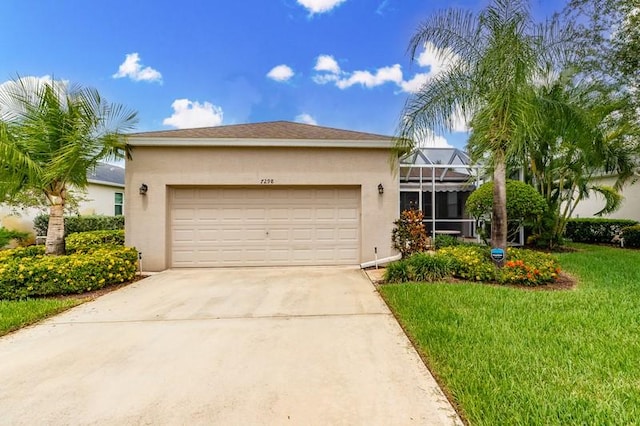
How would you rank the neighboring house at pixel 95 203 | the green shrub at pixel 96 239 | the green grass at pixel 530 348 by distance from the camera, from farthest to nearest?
the neighboring house at pixel 95 203, the green shrub at pixel 96 239, the green grass at pixel 530 348

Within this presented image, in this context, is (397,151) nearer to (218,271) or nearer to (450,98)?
(450,98)

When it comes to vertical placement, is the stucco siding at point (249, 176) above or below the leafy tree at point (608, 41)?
below

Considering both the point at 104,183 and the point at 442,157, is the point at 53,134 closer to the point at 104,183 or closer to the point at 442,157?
the point at 104,183

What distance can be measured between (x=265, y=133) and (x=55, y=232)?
19.5 ft

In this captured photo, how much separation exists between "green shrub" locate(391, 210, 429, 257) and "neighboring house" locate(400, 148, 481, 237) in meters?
4.00

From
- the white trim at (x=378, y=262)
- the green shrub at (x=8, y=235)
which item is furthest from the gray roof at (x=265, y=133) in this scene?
the green shrub at (x=8, y=235)

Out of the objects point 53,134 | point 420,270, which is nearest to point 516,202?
point 420,270

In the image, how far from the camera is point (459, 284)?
21.6ft

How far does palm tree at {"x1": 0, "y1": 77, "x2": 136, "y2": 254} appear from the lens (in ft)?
23.0

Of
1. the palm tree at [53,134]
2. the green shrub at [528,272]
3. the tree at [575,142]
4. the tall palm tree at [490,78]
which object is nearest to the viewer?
the tall palm tree at [490,78]

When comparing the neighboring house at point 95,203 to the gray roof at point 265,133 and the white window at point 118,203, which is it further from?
the gray roof at point 265,133

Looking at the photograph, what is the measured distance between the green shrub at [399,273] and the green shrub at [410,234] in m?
1.84

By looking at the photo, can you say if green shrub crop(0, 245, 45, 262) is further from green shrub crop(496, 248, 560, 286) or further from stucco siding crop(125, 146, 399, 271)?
green shrub crop(496, 248, 560, 286)

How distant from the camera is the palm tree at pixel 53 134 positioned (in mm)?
7014
